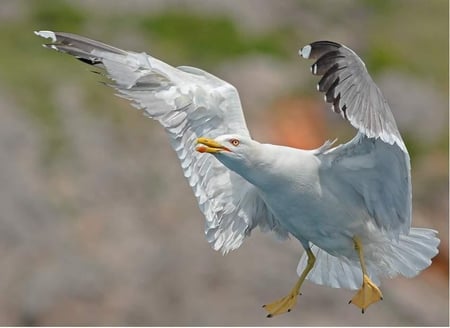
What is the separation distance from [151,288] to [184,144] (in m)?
5.40

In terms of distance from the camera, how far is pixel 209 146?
21.9ft

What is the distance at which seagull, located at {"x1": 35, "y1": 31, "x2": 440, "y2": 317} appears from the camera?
21.2 feet

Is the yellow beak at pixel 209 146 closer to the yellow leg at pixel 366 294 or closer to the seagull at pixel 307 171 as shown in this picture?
the seagull at pixel 307 171

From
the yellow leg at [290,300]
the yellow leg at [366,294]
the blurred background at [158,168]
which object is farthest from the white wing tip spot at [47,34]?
the blurred background at [158,168]

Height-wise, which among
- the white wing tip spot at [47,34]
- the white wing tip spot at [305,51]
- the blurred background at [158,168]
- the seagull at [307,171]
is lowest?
the blurred background at [158,168]

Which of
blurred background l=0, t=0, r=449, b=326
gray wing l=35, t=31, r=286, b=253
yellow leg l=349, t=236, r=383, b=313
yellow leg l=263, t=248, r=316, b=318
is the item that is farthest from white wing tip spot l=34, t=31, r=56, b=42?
blurred background l=0, t=0, r=449, b=326

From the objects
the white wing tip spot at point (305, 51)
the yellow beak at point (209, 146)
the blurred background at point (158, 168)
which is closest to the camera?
the white wing tip spot at point (305, 51)

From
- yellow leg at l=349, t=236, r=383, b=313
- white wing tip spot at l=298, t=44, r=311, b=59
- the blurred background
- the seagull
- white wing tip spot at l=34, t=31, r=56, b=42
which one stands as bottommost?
the blurred background

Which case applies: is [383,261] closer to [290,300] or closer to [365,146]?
[290,300]

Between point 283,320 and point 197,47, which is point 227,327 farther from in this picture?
point 197,47

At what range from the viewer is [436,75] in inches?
670

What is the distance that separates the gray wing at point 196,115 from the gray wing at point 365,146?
1.69 ft

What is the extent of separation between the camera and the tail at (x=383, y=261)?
723 cm

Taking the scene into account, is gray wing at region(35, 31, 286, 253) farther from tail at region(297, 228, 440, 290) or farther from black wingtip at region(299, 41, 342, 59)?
black wingtip at region(299, 41, 342, 59)
